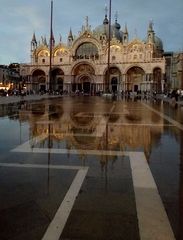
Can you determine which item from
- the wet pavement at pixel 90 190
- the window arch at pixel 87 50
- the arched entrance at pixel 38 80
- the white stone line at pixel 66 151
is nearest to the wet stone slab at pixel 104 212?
the wet pavement at pixel 90 190

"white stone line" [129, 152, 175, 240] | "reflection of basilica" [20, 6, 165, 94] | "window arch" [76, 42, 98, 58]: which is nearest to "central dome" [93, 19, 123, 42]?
"reflection of basilica" [20, 6, 165, 94]

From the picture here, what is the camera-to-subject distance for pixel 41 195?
16.1ft

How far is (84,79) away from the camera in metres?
97.5

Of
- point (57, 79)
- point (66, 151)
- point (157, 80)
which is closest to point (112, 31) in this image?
point (157, 80)

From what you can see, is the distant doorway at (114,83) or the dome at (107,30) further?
the dome at (107,30)

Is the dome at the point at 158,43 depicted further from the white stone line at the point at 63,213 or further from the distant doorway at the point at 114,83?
the white stone line at the point at 63,213

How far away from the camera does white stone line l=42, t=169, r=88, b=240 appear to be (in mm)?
3676

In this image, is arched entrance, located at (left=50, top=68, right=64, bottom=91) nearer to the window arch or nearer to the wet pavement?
the window arch

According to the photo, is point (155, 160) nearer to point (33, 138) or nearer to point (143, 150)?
point (143, 150)

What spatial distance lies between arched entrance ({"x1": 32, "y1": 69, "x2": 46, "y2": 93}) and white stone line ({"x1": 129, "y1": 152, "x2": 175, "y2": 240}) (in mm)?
94802

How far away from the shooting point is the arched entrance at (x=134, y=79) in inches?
3647

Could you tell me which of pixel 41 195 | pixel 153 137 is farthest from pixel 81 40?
pixel 41 195

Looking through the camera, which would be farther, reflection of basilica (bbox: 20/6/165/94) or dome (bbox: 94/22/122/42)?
dome (bbox: 94/22/122/42)

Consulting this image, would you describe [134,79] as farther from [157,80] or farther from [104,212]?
[104,212]
